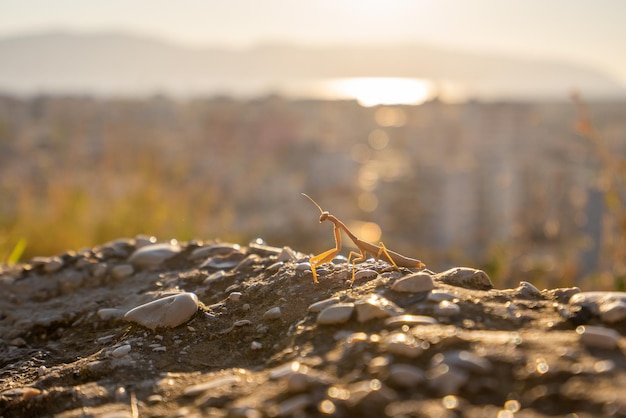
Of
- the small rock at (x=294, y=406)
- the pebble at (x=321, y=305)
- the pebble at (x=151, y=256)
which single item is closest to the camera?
the small rock at (x=294, y=406)

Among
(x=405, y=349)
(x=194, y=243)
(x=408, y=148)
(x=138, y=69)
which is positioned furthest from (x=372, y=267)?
(x=138, y=69)

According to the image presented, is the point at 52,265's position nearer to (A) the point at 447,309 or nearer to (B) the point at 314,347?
(B) the point at 314,347

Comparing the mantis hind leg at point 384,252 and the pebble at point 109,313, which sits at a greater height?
the mantis hind leg at point 384,252

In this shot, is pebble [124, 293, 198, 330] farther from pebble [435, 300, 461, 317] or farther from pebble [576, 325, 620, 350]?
pebble [576, 325, 620, 350]

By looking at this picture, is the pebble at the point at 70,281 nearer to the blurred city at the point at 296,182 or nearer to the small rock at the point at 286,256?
the small rock at the point at 286,256

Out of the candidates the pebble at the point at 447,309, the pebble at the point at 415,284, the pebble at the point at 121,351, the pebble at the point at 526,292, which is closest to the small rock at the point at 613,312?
the pebble at the point at 526,292
